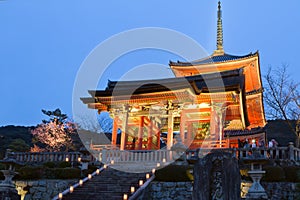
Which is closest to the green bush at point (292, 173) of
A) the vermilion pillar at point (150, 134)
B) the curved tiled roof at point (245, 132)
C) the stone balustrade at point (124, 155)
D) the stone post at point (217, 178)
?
the stone balustrade at point (124, 155)

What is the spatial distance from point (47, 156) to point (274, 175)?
37.6 feet

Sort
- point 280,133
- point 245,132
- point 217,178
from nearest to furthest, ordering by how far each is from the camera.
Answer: point 217,178 < point 245,132 < point 280,133

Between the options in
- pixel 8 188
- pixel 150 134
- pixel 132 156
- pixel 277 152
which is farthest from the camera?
pixel 150 134

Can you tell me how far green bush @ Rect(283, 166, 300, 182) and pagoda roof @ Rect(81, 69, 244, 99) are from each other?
7.18 meters

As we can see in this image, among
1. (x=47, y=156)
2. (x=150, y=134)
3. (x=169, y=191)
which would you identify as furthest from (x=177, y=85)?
(x=47, y=156)

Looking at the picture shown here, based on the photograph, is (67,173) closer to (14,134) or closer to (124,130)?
(124,130)

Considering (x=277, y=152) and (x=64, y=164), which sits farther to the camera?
(x=64, y=164)

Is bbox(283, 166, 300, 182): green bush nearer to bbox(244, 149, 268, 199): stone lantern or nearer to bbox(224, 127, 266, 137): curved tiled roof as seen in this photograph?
bbox(244, 149, 268, 199): stone lantern

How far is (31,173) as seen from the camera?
51.4 ft

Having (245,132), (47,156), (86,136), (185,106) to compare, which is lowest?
(47,156)

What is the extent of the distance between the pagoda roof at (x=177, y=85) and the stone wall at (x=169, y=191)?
294 inches

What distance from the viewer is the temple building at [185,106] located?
67.3 ft

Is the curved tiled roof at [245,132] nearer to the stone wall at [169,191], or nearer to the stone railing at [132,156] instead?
the stone railing at [132,156]

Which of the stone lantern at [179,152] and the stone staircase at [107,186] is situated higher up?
the stone lantern at [179,152]
